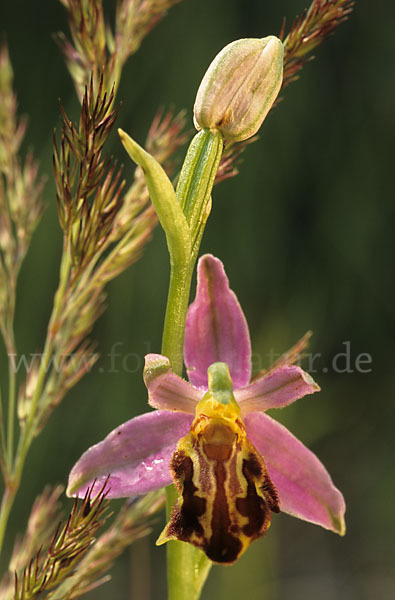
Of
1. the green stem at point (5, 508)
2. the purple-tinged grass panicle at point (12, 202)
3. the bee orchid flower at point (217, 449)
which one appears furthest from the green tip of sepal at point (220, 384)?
the purple-tinged grass panicle at point (12, 202)

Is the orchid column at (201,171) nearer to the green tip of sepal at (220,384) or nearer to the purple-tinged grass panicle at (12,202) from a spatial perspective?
the green tip of sepal at (220,384)

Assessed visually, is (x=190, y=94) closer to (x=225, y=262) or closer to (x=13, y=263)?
(x=225, y=262)

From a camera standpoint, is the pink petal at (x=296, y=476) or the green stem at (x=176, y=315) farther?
the pink petal at (x=296, y=476)

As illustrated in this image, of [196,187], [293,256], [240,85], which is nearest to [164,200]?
[196,187]

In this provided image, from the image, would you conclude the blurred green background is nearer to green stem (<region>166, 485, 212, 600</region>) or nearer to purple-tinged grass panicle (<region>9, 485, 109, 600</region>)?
green stem (<region>166, 485, 212, 600</region>)

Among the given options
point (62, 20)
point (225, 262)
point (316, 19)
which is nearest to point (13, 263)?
point (316, 19)

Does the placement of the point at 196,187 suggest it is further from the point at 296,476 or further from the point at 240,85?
the point at 296,476
